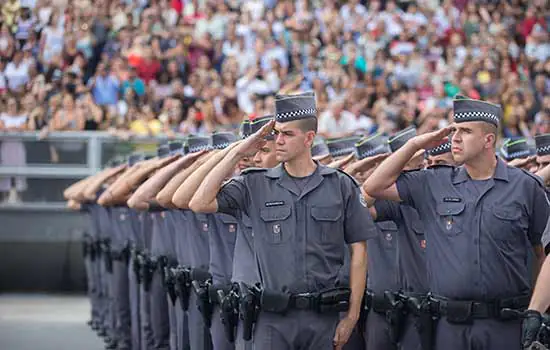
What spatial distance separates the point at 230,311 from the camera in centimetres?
793

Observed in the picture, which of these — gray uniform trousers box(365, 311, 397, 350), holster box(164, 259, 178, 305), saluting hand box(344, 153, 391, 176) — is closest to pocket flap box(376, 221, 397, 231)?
saluting hand box(344, 153, 391, 176)

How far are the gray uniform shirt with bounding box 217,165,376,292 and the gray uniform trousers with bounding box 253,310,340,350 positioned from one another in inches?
5.9

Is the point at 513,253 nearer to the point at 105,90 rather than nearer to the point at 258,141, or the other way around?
the point at 258,141

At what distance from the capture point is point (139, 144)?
61.9 feet

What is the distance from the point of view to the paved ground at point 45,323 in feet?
45.6

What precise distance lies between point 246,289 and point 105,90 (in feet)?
42.8

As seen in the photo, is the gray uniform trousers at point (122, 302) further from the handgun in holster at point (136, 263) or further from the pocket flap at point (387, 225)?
the pocket flap at point (387, 225)

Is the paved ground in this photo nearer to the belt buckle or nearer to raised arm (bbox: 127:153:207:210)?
raised arm (bbox: 127:153:207:210)

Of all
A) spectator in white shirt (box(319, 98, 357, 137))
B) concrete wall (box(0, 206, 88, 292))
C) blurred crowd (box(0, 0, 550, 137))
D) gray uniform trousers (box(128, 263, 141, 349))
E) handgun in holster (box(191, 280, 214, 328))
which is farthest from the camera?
blurred crowd (box(0, 0, 550, 137))

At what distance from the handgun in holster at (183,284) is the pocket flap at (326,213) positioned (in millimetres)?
2796

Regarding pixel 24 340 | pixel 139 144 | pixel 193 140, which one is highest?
pixel 193 140

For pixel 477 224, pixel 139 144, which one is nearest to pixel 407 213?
pixel 477 224

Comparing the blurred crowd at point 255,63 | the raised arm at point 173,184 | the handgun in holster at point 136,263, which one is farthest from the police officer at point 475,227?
the blurred crowd at point 255,63

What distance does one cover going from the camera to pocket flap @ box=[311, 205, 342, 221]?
23.4ft
